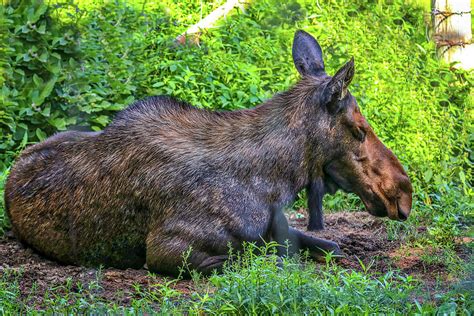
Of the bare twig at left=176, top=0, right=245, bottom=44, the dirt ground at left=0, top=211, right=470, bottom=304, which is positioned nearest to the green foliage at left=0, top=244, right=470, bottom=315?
the dirt ground at left=0, top=211, right=470, bottom=304

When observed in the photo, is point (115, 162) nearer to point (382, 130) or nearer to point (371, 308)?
point (371, 308)

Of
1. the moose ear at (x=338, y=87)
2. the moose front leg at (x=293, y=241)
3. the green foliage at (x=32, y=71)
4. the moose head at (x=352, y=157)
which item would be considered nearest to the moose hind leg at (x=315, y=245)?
the moose front leg at (x=293, y=241)

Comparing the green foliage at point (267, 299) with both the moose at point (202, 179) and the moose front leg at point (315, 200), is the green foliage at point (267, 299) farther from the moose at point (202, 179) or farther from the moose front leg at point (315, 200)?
the moose front leg at point (315, 200)

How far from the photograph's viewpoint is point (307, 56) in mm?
7387

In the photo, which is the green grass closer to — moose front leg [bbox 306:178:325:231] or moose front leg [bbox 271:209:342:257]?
moose front leg [bbox 271:209:342:257]

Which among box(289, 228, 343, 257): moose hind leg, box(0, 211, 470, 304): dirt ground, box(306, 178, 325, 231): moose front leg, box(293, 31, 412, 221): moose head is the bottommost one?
box(0, 211, 470, 304): dirt ground

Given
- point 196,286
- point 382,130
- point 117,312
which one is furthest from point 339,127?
point 382,130

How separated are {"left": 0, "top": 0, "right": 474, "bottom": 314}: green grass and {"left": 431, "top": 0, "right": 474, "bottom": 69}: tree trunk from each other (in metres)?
0.18

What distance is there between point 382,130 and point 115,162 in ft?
12.6

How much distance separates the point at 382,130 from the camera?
998 cm

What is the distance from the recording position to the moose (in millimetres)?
6547

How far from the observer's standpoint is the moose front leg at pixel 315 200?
685 cm

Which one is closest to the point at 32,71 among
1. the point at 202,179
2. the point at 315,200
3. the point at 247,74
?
the point at 247,74

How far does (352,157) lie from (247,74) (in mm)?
3429
